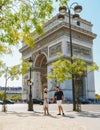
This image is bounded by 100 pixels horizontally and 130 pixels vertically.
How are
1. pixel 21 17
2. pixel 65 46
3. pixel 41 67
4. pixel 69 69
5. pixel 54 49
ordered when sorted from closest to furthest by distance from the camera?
pixel 21 17, pixel 69 69, pixel 65 46, pixel 54 49, pixel 41 67

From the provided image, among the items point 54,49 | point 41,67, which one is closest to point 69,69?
point 54,49

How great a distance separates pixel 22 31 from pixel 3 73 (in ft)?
64.1

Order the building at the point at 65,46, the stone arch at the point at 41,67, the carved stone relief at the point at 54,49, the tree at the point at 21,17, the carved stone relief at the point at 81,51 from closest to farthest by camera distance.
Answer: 1. the tree at the point at 21,17
2. the building at the point at 65,46
3. the carved stone relief at the point at 54,49
4. the carved stone relief at the point at 81,51
5. the stone arch at the point at 41,67

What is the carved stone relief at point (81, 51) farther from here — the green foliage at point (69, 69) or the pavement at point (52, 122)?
the pavement at point (52, 122)

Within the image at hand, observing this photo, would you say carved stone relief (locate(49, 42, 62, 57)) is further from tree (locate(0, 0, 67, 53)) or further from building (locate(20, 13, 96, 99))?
tree (locate(0, 0, 67, 53))

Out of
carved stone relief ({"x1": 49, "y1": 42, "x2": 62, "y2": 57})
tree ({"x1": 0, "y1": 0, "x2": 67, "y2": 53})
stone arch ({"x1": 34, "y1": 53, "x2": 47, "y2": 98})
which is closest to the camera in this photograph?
tree ({"x1": 0, "y1": 0, "x2": 67, "y2": 53})

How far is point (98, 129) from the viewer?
29.4 ft

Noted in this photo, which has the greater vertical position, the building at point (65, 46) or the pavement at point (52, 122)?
the building at point (65, 46)

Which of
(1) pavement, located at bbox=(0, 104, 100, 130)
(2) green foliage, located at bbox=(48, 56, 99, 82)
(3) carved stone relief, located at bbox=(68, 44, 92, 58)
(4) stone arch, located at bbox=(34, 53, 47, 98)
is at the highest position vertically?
(3) carved stone relief, located at bbox=(68, 44, 92, 58)

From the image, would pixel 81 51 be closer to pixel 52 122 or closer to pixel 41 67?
pixel 41 67

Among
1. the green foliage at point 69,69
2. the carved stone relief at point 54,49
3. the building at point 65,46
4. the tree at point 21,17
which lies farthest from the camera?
the carved stone relief at point 54,49

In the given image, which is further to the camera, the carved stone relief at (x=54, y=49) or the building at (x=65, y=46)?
the carved stone relief at (x=54, y=49)

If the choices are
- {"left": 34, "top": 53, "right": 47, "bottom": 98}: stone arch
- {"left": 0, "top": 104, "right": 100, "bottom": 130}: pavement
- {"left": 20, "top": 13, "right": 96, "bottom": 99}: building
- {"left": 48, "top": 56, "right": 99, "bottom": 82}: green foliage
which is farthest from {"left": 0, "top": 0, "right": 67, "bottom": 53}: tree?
{"left": 34, "top": 53, "right": 47, "bottom": 98}: stone arch

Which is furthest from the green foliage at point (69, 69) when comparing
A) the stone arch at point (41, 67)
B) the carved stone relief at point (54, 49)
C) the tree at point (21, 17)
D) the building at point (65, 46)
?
the stone arch at point (41, 67)
